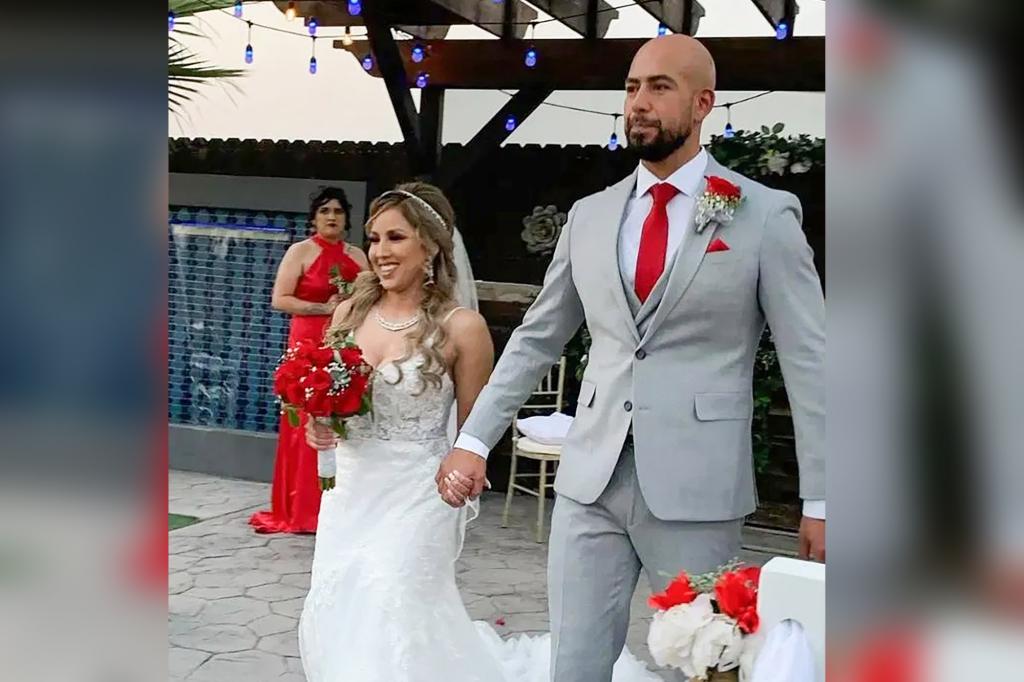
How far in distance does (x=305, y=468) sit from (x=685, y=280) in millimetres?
4442

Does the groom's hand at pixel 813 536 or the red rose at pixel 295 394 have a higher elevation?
the red rose at pixel 295 394

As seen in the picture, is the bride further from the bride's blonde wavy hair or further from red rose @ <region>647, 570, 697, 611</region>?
red rose @ <region>647, 570, 697, 611</region>

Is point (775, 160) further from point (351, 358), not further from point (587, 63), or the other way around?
point (351, 358)

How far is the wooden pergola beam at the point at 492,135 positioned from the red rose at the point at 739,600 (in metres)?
6.10

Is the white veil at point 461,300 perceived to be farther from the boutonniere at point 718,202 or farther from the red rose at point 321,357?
the boutonniere at point 718,202

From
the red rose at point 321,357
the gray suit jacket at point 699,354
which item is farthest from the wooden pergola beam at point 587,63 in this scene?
the gray suit jacket at point 699,354

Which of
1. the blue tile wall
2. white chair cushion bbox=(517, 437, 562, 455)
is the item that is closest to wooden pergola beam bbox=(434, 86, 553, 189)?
the blue tile wall

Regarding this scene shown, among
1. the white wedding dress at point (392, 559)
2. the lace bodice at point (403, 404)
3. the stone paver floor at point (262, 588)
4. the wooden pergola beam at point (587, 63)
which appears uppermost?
the wooden pergola beam at point (587, 63)

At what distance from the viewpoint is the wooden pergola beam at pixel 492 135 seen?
7.58 m

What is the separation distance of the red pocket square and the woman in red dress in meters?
4.12

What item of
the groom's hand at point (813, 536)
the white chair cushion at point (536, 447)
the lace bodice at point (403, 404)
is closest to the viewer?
the groom's hand at point (813, 536)
